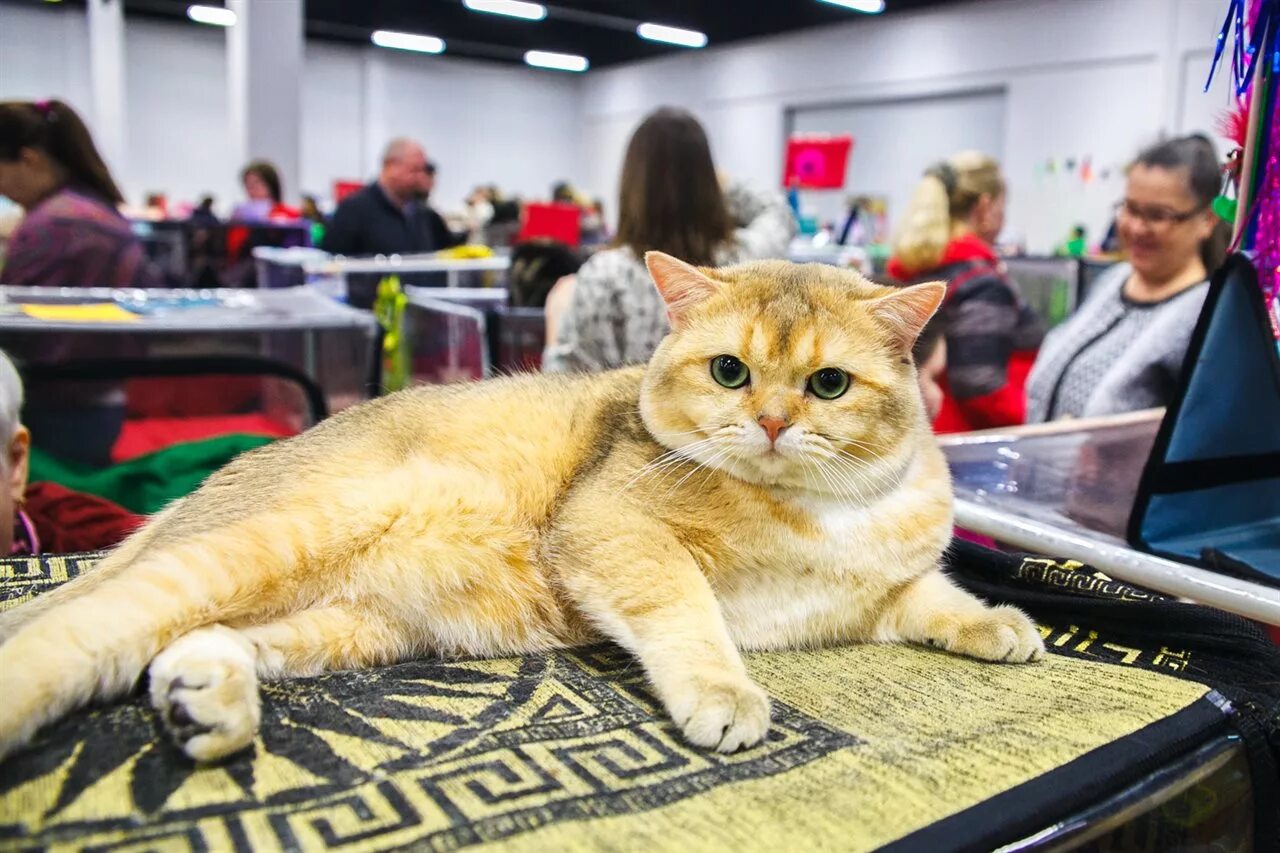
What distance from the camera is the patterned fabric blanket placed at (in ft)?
1.96

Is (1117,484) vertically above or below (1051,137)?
below

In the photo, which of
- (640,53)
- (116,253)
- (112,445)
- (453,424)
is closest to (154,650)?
(453,424)

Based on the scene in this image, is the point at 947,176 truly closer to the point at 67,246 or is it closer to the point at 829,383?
the point at 829,383

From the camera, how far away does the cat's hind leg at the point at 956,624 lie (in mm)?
943

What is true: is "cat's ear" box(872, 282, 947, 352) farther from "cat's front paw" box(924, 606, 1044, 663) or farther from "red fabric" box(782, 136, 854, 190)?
"red fabric" box(782, 136, 854, 190)

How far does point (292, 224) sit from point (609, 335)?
2.38 meters

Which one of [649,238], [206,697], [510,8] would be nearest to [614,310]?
[649,238]

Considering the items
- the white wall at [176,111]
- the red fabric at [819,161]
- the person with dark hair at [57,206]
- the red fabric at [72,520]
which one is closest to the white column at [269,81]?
the red fabric at [819,161]

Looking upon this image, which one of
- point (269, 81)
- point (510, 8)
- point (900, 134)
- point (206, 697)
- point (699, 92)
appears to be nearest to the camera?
point (206, 697)

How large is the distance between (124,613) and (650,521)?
19.1 inches

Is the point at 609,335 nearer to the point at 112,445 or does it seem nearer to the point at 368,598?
the point at 112,445

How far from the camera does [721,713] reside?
0.75 metres

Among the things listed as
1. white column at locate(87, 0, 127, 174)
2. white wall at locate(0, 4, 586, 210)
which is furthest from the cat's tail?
white wall at locate(0, 4, 586, 210)

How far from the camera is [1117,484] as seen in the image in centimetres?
152
